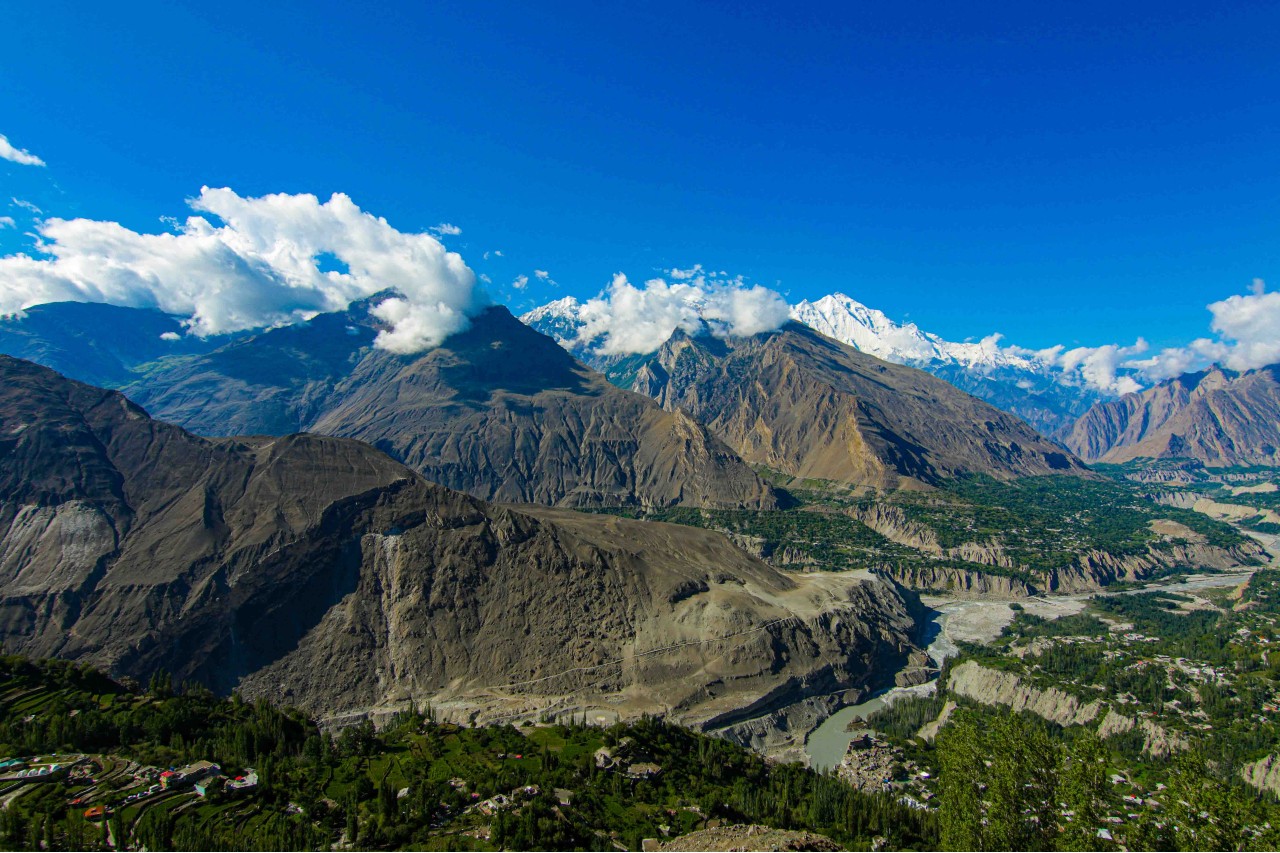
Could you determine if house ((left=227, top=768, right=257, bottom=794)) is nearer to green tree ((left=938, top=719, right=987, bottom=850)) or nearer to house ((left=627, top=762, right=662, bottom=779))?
house ((left=627, top=762, right=662, bottom=779))

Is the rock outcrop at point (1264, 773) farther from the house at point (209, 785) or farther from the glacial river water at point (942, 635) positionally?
the house at point (209, 785)

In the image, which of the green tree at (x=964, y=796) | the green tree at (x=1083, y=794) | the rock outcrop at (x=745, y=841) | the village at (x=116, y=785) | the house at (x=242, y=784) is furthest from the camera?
the house at (x=242, y=784)

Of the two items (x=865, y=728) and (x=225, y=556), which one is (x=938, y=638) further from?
(x=225, y=556)

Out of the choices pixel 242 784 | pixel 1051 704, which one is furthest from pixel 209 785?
pixel 1051 704

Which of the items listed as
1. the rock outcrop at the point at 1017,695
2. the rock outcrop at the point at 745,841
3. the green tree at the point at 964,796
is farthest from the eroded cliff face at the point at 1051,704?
the rock outcrop at the point at 745,841

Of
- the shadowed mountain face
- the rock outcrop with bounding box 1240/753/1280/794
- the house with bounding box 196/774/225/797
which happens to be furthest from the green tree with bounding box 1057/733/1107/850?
the shadowed mountain face

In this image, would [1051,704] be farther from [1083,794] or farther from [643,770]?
[1083,794]
